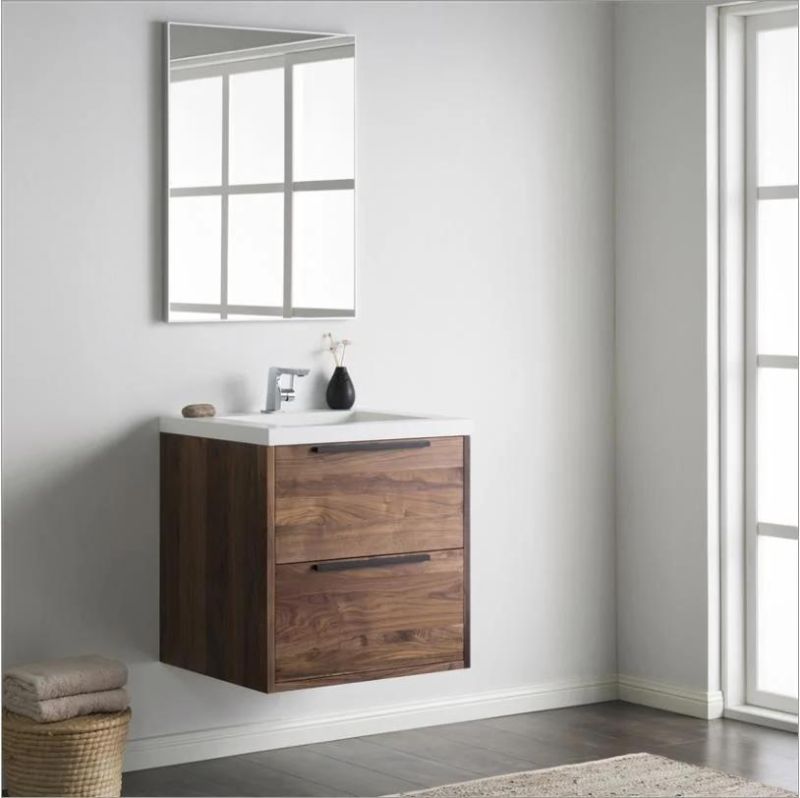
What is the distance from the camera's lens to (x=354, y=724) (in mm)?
3971

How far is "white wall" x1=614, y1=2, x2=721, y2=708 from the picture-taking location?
4188 mm

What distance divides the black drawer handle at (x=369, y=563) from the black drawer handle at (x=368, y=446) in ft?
0.92

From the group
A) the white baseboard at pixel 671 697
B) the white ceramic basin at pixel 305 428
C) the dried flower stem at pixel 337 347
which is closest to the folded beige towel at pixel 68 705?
the white ceramic basin at pixel 305 428

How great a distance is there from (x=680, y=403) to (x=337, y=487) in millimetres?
1451

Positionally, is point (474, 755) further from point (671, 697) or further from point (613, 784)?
point (671, 697)

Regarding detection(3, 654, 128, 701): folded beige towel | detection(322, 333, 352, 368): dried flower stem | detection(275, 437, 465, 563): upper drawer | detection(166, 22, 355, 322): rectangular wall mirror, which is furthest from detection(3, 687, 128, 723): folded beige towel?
detection(322, 333, 352, 368): dried flower stem

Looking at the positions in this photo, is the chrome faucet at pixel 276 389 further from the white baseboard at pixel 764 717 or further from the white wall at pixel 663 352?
the white baseboard at pixel 764 717

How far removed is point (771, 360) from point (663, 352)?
361 millimetres

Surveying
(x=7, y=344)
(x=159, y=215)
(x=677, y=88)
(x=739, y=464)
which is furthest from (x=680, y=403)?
(x=7, y=344)

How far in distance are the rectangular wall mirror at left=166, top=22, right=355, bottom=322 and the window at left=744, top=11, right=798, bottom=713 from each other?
4.22 feet

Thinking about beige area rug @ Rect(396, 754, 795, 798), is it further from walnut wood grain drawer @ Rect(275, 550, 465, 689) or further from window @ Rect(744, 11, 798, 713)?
window @ Rect(744, 11, 798, 713)

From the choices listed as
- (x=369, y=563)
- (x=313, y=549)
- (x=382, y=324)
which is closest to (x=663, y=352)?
(x=382, y=324)

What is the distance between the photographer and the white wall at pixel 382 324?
11.3ft

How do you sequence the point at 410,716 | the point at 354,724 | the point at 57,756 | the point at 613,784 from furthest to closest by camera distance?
the point at 410,716 < the point at 354,724 < the point at 613,784 < the point at 57,756
